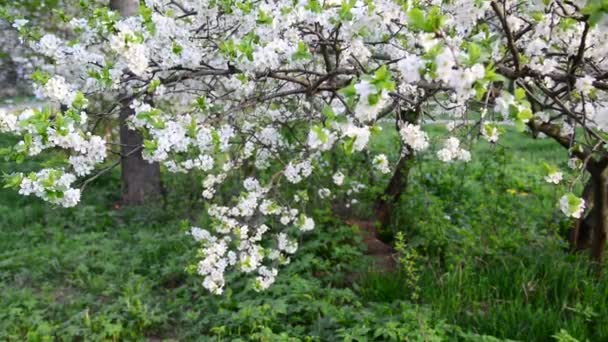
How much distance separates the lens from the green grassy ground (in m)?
3.48

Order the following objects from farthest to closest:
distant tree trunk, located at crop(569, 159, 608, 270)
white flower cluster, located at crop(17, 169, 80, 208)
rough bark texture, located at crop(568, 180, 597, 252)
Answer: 1. rough bark texture, located at crop(568, 180, 597, 252)
2. distant tree trunk, located at crop(569, 159, 608, 270)
3. white flower cluster, located at crop(17, 169, 80, 208)

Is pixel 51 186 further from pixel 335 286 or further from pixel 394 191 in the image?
pixel 394 191

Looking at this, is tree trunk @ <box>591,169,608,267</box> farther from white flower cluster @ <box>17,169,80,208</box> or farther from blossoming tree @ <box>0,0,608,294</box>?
white flower cluster @ <box>17,169,80,208</box>

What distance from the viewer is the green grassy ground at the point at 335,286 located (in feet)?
11.4

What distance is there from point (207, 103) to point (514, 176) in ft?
15.6

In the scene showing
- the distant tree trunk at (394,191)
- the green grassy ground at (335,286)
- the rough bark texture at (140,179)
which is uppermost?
the rough bark texture at (140,179)

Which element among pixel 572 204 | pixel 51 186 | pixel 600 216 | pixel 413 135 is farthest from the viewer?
pixel 600 216

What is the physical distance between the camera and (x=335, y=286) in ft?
14.2

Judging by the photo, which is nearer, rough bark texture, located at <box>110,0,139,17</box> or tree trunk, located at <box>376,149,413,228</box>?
tree trunk, located at <box>376,149,413,228</box>

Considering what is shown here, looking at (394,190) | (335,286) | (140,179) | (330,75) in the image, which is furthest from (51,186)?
(140,179)

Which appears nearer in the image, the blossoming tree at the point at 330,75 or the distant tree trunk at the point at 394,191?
the blossoming tree at the point at 330,75

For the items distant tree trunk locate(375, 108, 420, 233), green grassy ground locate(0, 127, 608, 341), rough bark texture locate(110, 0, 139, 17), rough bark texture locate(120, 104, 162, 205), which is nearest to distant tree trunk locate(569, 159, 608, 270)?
green grassy ground locate(0, 127, 608, 341)

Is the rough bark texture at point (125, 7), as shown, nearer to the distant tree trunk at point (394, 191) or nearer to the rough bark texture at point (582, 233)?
the distant tree trunk at point (394, 191)

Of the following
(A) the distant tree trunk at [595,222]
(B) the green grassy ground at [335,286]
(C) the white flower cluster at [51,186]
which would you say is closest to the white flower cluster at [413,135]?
(B) the green grassy ground at [335,286]
